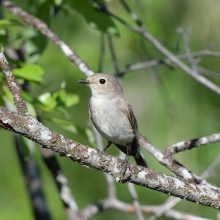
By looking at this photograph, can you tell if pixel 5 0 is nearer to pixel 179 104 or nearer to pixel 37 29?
pixel 37 29

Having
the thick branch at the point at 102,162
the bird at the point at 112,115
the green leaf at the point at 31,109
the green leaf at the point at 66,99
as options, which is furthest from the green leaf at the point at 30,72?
the thick branch at the point at 102,162

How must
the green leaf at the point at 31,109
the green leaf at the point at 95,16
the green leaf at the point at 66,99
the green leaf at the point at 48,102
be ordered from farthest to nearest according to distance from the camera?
the green leaf at the point at 95,16
the green leaf at the point at 66,99
the green leaf at the point at 48,102
the green leaf at the point at 31,109

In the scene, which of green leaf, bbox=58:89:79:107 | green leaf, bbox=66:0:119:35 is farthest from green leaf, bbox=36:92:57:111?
green leaf, bbox=66:0:119:35

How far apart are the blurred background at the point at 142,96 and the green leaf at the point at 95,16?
1609 mm

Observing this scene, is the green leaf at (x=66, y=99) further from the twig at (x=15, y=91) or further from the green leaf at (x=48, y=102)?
the twig at (x=15, y=91)

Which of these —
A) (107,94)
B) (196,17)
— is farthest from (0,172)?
(196,17)

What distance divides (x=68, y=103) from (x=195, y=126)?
2530 millimetres

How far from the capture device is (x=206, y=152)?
645cm

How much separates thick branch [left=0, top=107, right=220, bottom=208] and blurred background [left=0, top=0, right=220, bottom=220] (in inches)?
111

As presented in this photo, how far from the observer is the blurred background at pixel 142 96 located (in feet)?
21.0

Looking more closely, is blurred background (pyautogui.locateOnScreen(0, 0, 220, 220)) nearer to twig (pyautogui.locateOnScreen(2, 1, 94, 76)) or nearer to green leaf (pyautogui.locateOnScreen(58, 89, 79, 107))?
twig (pyautogui.locateOnScreen(2, 1, 94, 76))

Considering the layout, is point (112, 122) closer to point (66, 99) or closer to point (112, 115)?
point (112, 115)

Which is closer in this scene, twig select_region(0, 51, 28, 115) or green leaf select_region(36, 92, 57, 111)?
twig select_region(0, 51, 28, 115)

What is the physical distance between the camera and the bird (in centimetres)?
465
